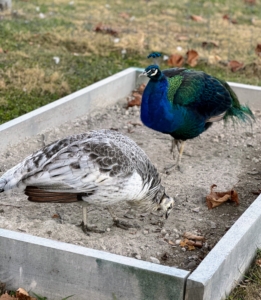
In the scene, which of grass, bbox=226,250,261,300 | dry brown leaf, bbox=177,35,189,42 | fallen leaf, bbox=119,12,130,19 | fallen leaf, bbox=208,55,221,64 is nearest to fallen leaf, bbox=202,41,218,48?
dry brown leaf, bbox=177,35,189,42

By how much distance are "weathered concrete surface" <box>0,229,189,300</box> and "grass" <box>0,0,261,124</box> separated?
2.55m

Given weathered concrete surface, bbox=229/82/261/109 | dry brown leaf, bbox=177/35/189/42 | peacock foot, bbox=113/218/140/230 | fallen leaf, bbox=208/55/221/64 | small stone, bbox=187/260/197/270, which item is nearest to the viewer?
small stone, bbox=187/260/197/270

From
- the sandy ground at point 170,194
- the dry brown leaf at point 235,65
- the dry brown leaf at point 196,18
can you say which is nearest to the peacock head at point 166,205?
the sandy ground at point 170,194

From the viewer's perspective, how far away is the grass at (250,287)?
364cm

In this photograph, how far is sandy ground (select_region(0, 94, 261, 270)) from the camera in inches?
160

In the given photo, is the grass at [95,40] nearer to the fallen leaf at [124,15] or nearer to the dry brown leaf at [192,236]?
the fallen leaf at [124,15]

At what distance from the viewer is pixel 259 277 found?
3.82m

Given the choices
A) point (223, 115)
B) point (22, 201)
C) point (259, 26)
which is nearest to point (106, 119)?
point (223, 115)

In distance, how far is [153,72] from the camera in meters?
4.91

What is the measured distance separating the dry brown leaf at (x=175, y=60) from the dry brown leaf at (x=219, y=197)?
3.50 m

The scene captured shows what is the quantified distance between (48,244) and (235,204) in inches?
66.0

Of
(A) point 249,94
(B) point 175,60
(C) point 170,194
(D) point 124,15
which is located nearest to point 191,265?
(C) point 170,194

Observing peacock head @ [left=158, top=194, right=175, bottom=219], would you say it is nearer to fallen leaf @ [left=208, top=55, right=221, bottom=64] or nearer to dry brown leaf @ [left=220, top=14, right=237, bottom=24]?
fallen leaf @ [left=208, top=55, right=221, bottom=64]

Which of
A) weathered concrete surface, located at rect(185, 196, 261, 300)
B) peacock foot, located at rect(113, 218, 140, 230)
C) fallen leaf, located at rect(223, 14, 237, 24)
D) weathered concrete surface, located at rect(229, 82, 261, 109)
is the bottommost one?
fallen leaf, located at rect(223, 14, 237, 24)
